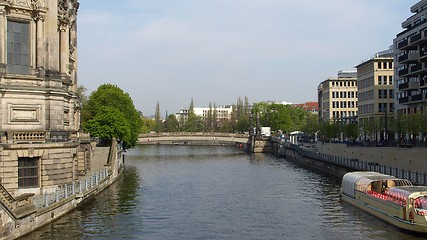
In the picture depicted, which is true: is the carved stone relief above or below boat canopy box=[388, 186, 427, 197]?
above

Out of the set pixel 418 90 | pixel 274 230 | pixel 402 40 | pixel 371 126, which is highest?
pixel 402 40

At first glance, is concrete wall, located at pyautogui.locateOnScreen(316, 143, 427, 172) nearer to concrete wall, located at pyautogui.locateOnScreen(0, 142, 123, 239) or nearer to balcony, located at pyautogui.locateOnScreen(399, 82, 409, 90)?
balcony, located at pyautogui.locateOnScreen(399, 82, 409, 90)

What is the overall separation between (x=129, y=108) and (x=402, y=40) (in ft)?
164

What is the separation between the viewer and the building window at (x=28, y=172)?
39844mm

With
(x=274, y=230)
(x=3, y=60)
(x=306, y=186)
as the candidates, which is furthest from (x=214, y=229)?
(x=306, y=186)

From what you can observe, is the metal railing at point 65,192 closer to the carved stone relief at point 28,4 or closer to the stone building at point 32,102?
the stone building at point 32,102

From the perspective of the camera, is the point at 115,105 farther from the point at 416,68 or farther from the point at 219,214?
the point at 219,214

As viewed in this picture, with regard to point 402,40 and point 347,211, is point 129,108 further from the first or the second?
point 347,211

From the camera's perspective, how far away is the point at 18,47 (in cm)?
4141

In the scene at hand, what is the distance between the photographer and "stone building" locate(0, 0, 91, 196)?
39.6 meters

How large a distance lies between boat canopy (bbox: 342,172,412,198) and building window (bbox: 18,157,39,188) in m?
24.3

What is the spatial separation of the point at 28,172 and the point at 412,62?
70.5m

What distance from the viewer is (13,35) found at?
41.0 metres

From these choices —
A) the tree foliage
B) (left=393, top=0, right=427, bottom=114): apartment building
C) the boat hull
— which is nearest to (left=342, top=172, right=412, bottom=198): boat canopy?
the boat hull
